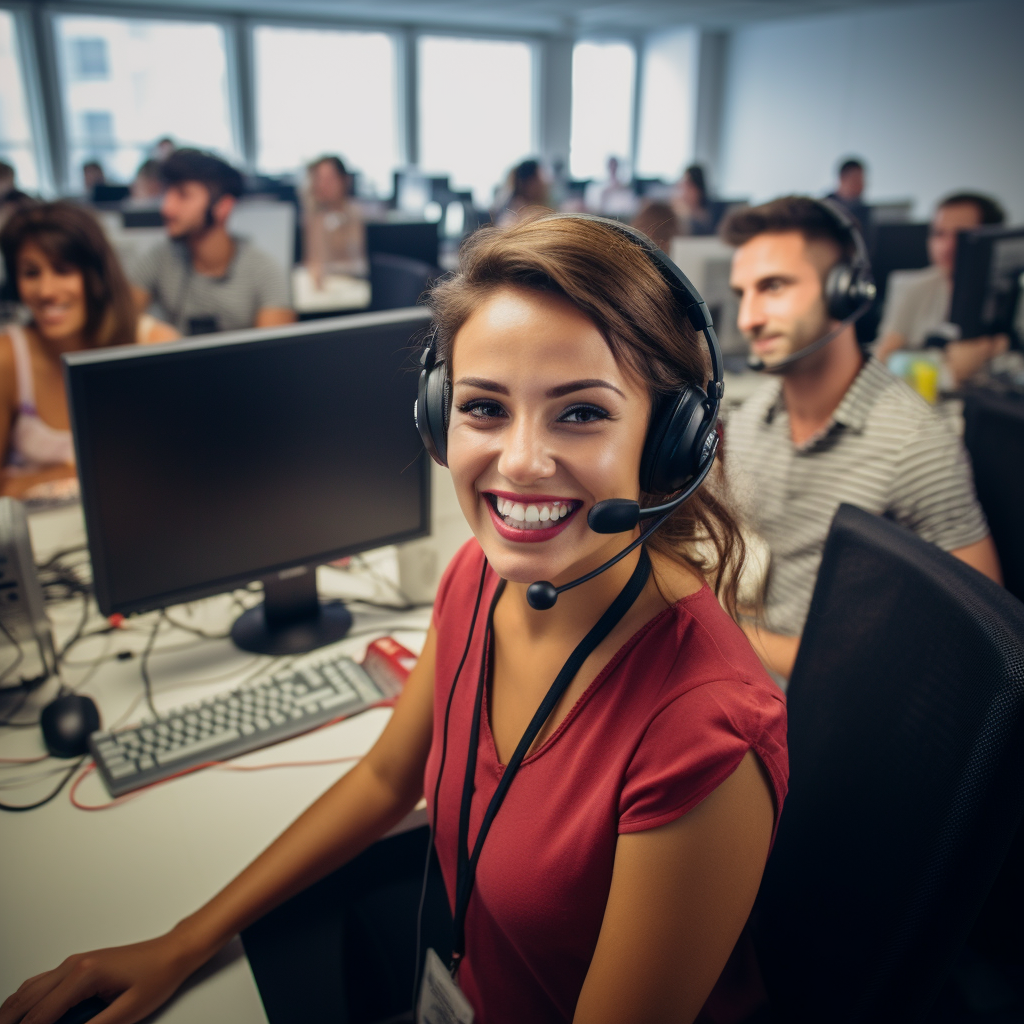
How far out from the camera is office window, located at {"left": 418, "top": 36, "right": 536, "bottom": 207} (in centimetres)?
1065

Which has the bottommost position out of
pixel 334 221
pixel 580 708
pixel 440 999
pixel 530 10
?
pixel 440 999

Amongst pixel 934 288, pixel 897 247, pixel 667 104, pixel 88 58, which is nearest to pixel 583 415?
pixel 934 288

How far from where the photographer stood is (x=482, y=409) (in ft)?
2.52

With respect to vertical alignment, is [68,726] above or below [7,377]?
below

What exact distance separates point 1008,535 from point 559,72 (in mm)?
11517

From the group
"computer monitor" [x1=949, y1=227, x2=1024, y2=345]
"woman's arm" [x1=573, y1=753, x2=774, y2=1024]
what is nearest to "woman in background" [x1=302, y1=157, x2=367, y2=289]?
"computer monitor" [x1=949, y1=227, x2=1024, y2=345]

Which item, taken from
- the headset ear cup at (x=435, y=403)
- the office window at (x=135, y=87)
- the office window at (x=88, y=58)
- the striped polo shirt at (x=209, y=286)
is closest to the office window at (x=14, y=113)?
the office window at (x=135, y=87)

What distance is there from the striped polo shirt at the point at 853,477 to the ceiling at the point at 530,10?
8.30 metres

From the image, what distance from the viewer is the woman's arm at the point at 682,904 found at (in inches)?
26.4

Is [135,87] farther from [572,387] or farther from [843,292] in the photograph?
[572,387]

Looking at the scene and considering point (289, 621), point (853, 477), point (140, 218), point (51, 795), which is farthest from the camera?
point (140, 218)

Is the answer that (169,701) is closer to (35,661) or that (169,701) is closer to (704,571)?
(35,661)

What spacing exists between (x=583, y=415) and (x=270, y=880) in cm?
61

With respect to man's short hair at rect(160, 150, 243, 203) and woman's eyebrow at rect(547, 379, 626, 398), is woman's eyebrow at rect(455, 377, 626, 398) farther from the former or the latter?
man's short hair at rect(160, 150, 243, 203)
